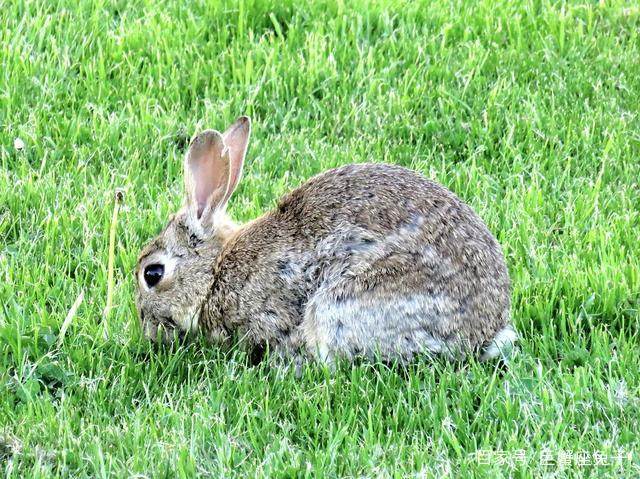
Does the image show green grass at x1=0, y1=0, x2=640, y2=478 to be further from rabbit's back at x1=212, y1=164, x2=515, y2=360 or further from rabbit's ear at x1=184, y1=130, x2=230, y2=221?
rabbit's ear at x1=184, y1=130, x2=230, y2=221

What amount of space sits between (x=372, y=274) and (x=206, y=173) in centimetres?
101

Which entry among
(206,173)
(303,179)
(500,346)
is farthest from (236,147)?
(500,346)

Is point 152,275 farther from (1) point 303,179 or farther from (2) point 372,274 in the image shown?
(1) point 303,179

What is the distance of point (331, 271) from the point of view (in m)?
4.90

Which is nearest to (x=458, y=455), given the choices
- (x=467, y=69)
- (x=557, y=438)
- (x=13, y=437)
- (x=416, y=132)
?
(x=557, y=438)

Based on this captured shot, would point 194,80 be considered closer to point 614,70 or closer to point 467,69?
point 467,69

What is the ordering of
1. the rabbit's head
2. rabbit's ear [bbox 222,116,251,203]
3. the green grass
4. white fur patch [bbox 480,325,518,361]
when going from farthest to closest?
rabbit's ear [bbox 222,116,251,203] → the rabbit's head → white fur patch [bbox 480,325,518,361] → the green grass

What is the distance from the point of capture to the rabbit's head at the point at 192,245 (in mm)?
5184

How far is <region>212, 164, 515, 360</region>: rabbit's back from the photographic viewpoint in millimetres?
4719

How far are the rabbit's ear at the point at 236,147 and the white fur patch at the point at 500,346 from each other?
1403 millimetres

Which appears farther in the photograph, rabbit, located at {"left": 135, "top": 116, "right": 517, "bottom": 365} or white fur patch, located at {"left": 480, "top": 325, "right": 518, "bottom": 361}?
white fur patch, located at {"left": 480, "top": 325, "right": 518, "bottom": 361}

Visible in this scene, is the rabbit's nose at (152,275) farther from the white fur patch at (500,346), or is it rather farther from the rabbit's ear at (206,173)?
the white fur patch at (500,346)

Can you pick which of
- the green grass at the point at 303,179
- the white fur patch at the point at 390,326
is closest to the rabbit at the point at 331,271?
the white fur patch at the point at 390,326

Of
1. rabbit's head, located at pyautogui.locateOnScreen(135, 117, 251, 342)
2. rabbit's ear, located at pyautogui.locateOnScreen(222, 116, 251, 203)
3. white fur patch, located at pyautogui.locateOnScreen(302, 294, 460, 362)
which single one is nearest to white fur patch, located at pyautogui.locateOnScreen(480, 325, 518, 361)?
white fur patch, located at pyautogui.locateOnScreen(302, 294, 460, 362)
